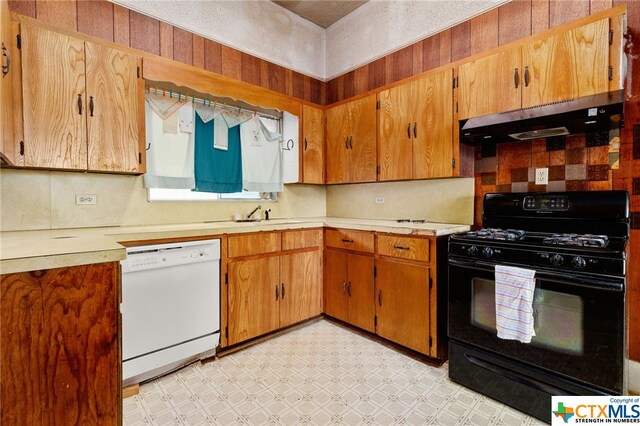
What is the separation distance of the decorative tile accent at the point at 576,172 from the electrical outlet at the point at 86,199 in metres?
3.28

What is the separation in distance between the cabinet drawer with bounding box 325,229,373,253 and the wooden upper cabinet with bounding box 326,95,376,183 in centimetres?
60

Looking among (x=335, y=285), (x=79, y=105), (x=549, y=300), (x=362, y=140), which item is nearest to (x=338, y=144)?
(x=362, y=140)

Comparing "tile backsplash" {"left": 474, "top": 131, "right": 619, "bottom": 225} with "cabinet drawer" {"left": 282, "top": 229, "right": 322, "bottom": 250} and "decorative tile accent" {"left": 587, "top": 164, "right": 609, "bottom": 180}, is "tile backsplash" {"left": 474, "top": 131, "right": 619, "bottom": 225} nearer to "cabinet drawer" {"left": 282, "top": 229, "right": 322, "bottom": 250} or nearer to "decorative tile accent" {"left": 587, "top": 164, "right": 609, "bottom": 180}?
"decorative tile accent" {"left": 587, "top": 164, "right": 609, "bottom": 180}

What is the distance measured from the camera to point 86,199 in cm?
229

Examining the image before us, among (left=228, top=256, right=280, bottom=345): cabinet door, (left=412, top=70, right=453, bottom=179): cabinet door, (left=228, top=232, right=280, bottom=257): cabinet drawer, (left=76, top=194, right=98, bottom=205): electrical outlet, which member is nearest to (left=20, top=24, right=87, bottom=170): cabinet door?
(left=76, top=194, right=98, bottom=205): electrical outlet

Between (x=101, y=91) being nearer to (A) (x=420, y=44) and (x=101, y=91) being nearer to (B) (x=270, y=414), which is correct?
(B) (x=270, y=414)

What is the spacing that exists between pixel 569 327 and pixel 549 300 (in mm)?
143

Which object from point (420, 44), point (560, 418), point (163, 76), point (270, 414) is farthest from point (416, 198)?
point (163, 76)

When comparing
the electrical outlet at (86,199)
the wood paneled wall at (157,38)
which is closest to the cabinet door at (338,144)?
the wood paneled wall at (157,38)

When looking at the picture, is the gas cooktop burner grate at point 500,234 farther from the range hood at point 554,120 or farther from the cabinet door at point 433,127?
the range hood at point 554,120

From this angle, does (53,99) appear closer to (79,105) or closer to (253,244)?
(79,105)

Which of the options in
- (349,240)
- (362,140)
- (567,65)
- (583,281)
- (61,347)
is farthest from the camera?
(362,140)

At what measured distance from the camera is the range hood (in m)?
1.70

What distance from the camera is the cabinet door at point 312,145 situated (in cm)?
329
